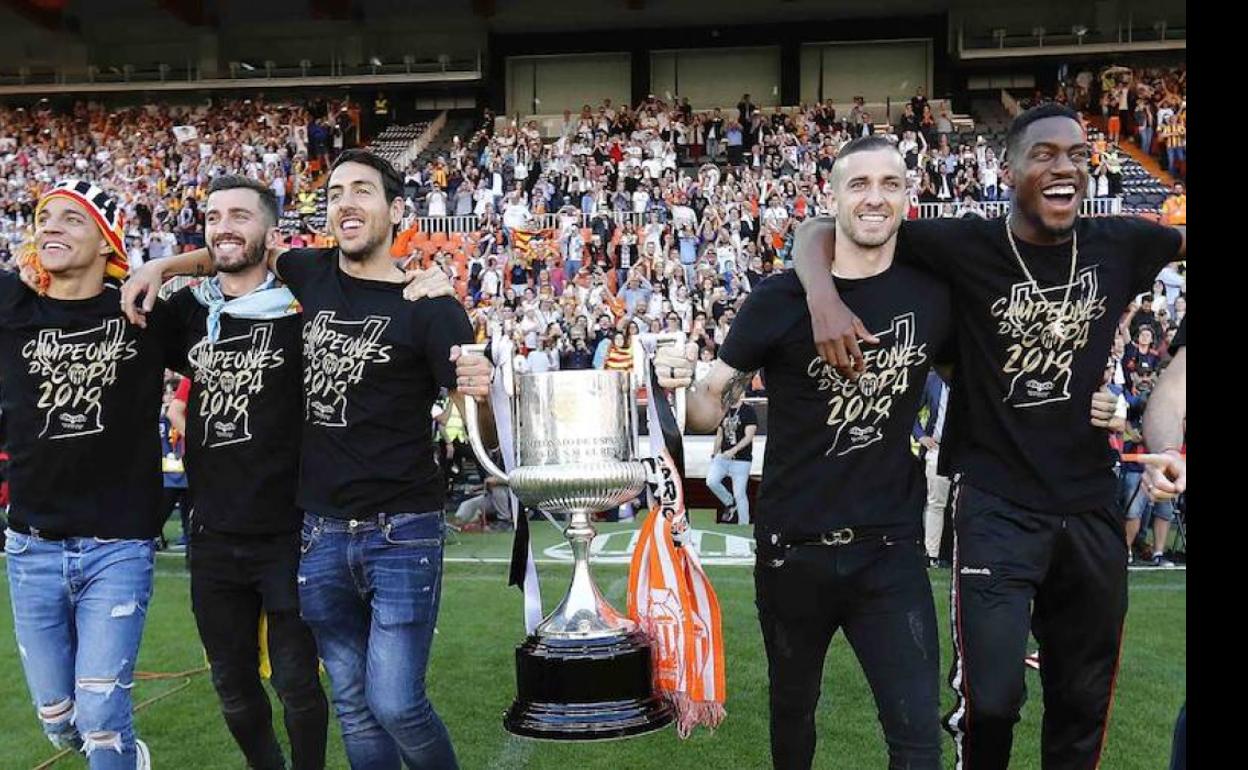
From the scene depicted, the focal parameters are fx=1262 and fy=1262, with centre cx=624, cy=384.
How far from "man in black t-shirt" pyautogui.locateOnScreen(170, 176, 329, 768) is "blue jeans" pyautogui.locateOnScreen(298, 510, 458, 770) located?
0.31 metres

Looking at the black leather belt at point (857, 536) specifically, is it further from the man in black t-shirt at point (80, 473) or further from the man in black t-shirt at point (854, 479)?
the man in black t-shirt at point (80, 473)

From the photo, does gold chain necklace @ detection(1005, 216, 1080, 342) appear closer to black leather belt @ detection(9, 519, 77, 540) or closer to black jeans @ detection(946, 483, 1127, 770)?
black jeans @ detection(946, 483, 1127, 770)

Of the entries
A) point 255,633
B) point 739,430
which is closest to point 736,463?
point 739,430

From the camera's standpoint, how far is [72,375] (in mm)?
3738

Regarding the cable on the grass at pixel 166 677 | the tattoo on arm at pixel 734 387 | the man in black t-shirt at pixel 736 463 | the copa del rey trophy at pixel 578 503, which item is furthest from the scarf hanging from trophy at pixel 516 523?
the man in black t-shirt at pixel 736 463

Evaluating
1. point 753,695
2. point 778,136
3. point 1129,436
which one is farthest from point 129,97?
point 753,695

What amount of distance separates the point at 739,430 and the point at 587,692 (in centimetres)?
765

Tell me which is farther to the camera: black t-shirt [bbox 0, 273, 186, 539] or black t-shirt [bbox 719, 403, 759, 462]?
black t-shirt [bbox 719, 403, 759, 462]

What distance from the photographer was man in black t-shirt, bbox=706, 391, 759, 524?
11484mm

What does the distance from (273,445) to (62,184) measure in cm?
108

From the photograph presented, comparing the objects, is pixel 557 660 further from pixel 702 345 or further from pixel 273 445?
pixel 702 345

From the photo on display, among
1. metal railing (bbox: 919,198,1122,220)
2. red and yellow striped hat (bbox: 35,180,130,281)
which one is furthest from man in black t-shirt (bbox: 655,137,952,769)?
metal railing (bbox: 919,198,1122,220)

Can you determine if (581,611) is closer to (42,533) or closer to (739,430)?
(42,533)

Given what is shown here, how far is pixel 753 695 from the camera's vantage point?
5.75 m
